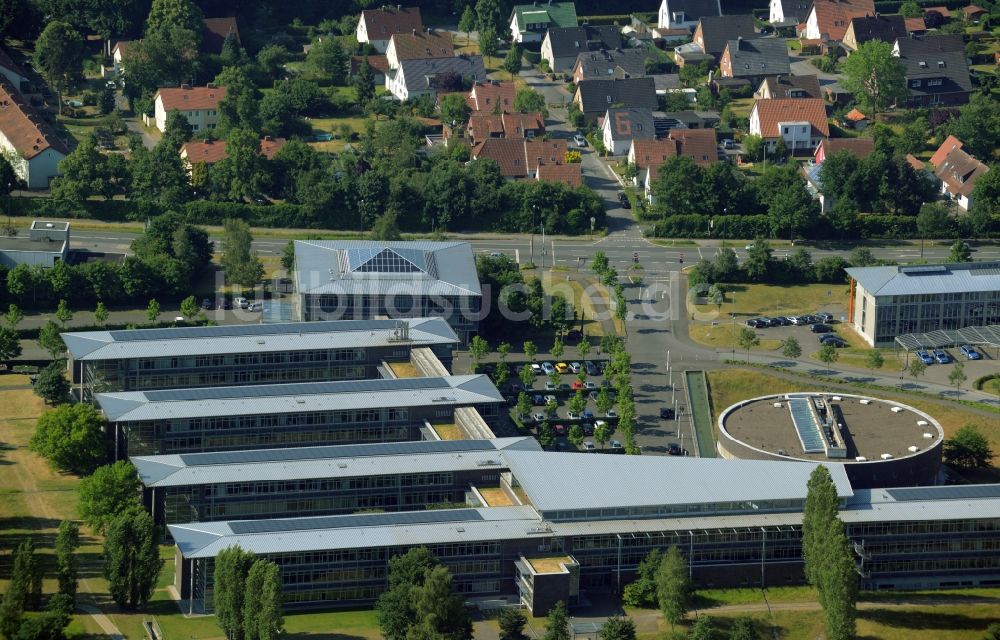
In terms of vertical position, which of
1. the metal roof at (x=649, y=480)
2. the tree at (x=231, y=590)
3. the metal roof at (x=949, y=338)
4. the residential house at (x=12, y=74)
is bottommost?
the tree at (x=231, y=590)

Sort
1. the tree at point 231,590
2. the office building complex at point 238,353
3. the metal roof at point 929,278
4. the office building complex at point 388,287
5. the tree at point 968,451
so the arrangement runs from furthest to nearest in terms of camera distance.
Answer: the metal roof at point 929,278 → the office building complex at point 388,287 → the office building complex at point 238,353 → the tree at point 968,451 → the tree at point 231,590

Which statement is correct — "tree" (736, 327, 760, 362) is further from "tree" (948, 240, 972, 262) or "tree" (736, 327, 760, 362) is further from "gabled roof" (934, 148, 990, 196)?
"gabled roof" (934, 148, 990, 196)

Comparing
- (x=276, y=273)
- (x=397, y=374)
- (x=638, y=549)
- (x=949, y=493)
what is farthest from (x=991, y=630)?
(x=276, y=273)

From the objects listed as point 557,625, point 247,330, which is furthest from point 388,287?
point 557,625

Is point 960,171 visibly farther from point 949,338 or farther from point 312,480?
point 312,480

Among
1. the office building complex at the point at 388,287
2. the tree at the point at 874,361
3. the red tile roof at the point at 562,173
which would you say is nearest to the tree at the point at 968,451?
the tree at the point at 874,361

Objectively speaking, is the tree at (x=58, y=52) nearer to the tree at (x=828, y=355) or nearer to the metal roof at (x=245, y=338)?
the metal roof at (x=245, y=338)
